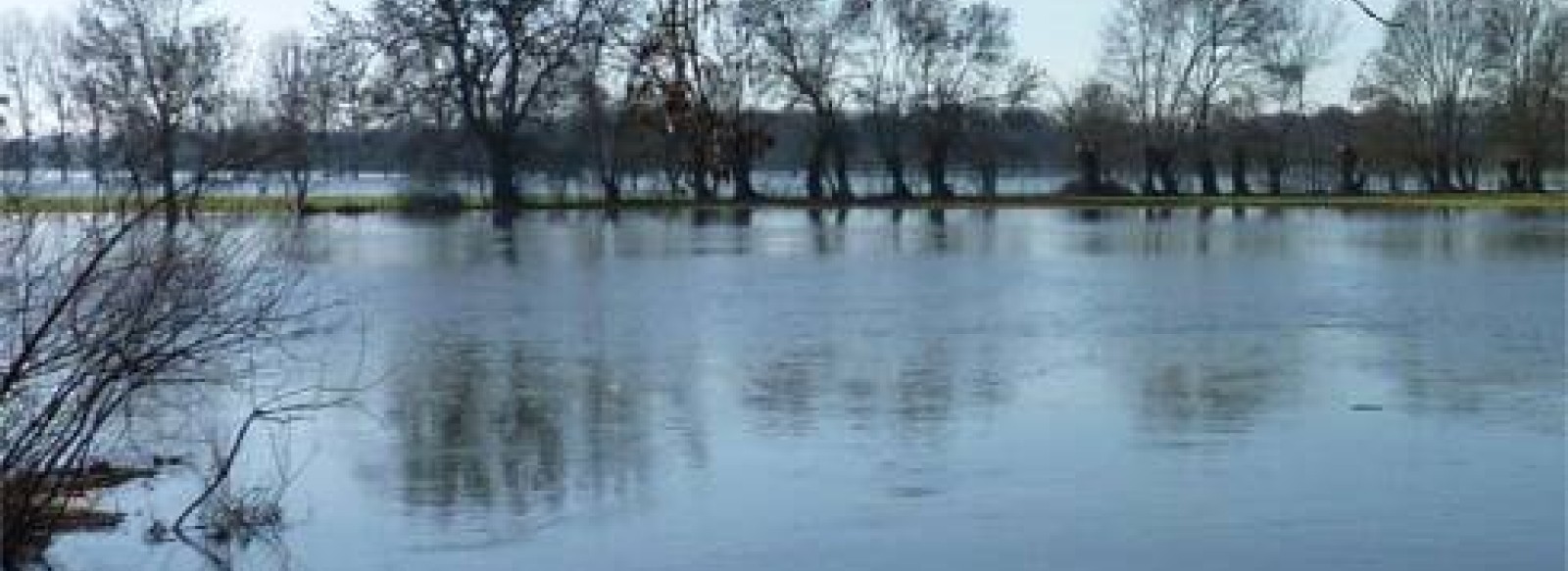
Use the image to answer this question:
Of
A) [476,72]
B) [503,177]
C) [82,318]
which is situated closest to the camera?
[82,318]

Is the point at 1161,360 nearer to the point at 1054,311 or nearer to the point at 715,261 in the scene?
the point at 1054,311

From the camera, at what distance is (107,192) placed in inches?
471

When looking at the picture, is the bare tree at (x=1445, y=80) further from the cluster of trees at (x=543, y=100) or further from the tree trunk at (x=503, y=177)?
the tree trunk at (x=503, y=177)

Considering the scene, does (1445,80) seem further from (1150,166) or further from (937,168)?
(937,168)

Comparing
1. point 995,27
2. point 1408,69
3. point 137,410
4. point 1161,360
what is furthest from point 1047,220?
point 137,410

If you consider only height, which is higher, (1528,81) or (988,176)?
(1528,81)

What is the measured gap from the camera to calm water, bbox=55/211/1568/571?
38.6 ft

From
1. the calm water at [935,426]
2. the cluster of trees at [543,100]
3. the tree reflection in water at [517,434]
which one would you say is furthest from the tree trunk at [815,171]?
the tree reflection in water at [517,434]

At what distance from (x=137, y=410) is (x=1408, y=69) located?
6896 cm

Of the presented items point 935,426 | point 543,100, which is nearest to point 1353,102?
point 543,100

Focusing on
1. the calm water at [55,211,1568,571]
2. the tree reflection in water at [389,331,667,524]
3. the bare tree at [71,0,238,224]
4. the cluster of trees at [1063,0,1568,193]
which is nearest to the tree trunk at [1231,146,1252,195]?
the cluster of trees at [1063,0,1568,193]

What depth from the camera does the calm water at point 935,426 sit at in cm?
1177

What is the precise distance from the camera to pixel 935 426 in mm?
15945

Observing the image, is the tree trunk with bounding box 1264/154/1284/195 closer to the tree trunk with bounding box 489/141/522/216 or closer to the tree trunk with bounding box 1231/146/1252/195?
the tree trunk with bounding box 1231/146/1252/195
